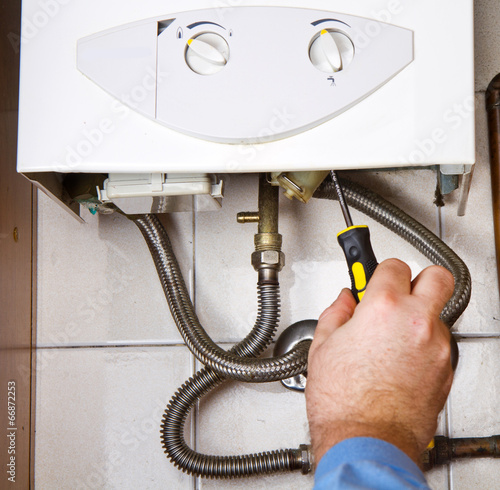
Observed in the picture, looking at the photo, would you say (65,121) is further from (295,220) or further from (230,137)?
(295,220)

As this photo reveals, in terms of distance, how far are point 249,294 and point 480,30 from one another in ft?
1.91

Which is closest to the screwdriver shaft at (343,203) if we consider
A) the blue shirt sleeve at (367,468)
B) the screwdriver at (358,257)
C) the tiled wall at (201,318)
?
the screwdriver at (358,257)

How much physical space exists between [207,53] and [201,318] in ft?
1.38

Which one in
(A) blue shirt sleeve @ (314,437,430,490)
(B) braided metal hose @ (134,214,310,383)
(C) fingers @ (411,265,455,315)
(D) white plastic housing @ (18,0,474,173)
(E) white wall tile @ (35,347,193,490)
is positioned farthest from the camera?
(E) white wall tile @ (35,347,193,490)

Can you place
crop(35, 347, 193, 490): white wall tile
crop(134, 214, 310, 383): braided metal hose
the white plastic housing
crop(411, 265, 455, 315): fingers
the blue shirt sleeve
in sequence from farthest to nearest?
crop(35, 347, 193, 490): white wall tile < crop(134, 214, 310, 383): braided metal hose < the white plastic housing < crop(411, 265, 455, 315): fingers < the blue shirt sleeve

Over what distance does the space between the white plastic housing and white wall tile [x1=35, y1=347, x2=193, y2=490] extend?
1.20 feet

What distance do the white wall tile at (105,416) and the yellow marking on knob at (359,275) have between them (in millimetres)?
379

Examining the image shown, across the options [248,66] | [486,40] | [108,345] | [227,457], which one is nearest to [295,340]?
[227,457]

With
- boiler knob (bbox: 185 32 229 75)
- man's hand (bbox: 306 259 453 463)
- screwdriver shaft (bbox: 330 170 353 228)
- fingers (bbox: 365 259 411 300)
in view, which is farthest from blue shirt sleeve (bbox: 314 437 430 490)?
boiler knob (bbox: 185 32 229 75)

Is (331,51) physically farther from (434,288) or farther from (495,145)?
(495,145)

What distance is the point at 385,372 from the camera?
0.43 metres

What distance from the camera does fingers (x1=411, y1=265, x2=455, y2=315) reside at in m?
0.46

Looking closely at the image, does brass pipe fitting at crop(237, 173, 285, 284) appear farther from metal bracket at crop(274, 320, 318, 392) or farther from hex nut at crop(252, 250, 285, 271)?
metal bracket at crop(274, 320, 318, 392)

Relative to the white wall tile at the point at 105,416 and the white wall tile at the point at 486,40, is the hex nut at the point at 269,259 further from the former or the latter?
the white wall tile at the point at 486,40
